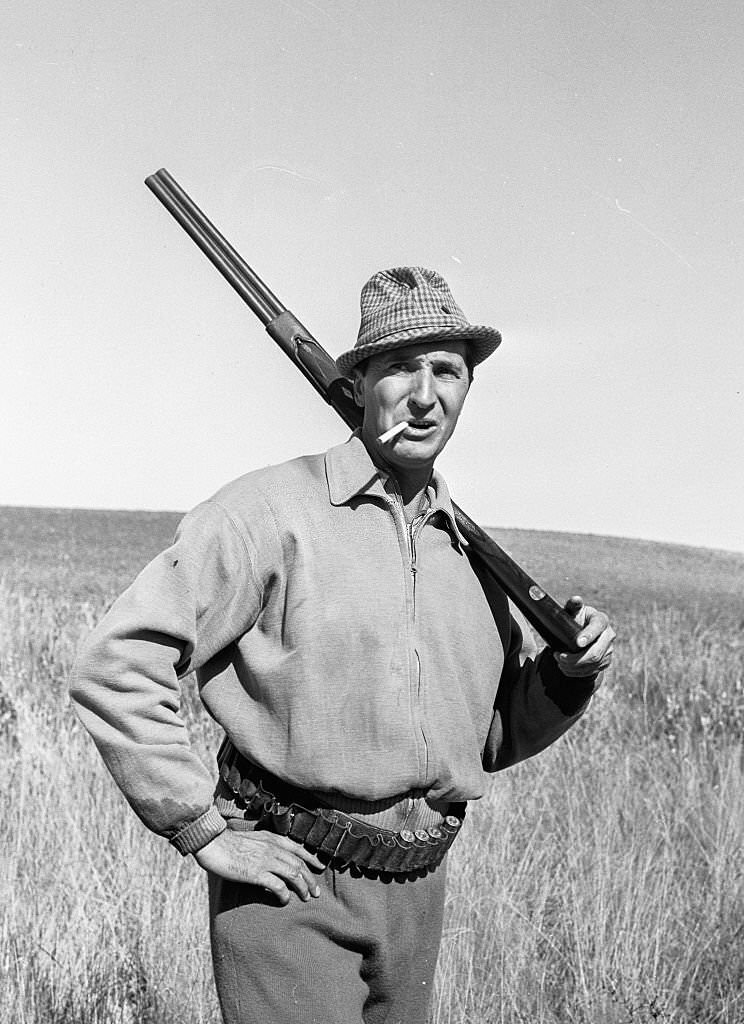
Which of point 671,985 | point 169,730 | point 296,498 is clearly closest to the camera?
point 169,730

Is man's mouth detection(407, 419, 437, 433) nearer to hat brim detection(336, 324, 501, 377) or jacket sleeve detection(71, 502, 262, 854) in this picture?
hat brim detection(336, 324, 501, 377)

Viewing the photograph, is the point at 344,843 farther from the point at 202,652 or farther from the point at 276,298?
the point at 276,298

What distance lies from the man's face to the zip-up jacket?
0.33 ft

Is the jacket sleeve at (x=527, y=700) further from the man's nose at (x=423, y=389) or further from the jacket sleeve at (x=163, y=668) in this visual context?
the jacket sleeve at (x=163, y=668)

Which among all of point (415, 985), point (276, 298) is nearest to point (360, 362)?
point (276, 298)

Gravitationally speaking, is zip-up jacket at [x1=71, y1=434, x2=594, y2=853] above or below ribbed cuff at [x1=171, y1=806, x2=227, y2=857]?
above

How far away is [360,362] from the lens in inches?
101

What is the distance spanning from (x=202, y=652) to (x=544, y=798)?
3.42 m

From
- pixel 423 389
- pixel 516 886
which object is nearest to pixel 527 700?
pixel 423 389

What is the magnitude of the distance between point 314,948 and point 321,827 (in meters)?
0.26

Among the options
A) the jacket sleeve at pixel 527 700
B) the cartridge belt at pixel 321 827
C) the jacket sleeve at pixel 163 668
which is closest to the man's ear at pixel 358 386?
the jacket sleeve at pixel 163 668

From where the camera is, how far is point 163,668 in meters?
2.24

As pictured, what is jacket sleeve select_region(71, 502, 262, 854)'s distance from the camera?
222 centimetres

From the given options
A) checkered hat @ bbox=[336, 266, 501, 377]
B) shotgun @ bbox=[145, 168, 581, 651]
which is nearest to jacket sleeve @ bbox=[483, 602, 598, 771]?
shotgun @ bbox=[145, 168, 581, 651]
